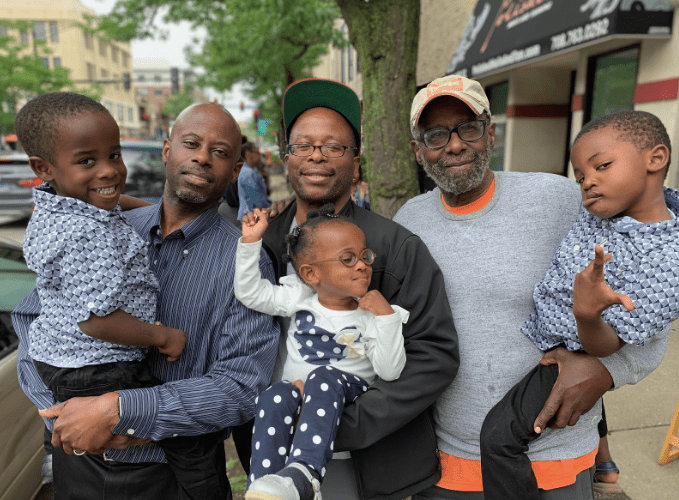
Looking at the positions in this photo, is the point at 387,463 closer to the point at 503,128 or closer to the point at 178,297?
the point at 178,297

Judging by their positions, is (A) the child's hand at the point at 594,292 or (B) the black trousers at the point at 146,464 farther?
(B) the black trousers at the point at 146,464

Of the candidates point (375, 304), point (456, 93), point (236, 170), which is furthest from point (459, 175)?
point (236, 170)

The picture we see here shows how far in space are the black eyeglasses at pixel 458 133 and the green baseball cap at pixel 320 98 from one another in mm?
347

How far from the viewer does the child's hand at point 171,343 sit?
1.78 m

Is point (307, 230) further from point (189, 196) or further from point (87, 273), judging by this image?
point (87, 273)

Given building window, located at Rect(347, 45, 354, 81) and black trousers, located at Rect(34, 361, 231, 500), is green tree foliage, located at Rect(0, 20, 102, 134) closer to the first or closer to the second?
building window, located at Rect(347, 45, 354, 81)

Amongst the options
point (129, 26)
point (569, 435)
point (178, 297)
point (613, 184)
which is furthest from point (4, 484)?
point (129, 26)

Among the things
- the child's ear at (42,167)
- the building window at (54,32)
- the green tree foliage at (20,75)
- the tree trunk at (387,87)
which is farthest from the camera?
the building window at (54,32)

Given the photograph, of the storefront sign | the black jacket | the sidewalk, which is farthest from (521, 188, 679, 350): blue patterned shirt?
the storefront sign

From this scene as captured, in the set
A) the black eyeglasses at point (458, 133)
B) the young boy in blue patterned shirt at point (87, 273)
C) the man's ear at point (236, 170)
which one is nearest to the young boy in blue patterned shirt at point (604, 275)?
the black eyeglasses at point (458, 133)

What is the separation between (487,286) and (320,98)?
106 centimetres

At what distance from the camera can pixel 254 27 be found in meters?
13.3

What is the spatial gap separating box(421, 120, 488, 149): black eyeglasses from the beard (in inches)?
2.7

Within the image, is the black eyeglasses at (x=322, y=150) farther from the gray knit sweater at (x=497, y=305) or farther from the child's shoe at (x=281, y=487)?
the child's shoe at (x=281, y=487)
